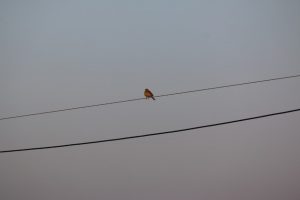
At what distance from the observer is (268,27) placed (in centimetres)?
116

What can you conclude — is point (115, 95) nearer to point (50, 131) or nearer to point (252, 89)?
point (50, 131)

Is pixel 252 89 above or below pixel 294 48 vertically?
below

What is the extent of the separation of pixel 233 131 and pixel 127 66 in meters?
0.63

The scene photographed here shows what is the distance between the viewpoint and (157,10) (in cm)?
118

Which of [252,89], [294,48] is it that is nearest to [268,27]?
[294,48]

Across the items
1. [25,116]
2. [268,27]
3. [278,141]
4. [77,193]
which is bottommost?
[77,193]

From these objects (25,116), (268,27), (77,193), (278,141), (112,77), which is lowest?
(77,193)

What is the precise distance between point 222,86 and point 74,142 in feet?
2.68

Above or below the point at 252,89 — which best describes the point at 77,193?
below

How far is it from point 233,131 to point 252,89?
0.23 metres

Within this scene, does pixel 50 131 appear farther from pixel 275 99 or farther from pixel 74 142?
pixel 275 99

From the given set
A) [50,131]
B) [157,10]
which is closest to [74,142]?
[50,131]

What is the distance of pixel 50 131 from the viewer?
47.0 inches

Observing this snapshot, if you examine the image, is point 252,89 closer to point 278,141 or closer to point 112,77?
point 278,141
